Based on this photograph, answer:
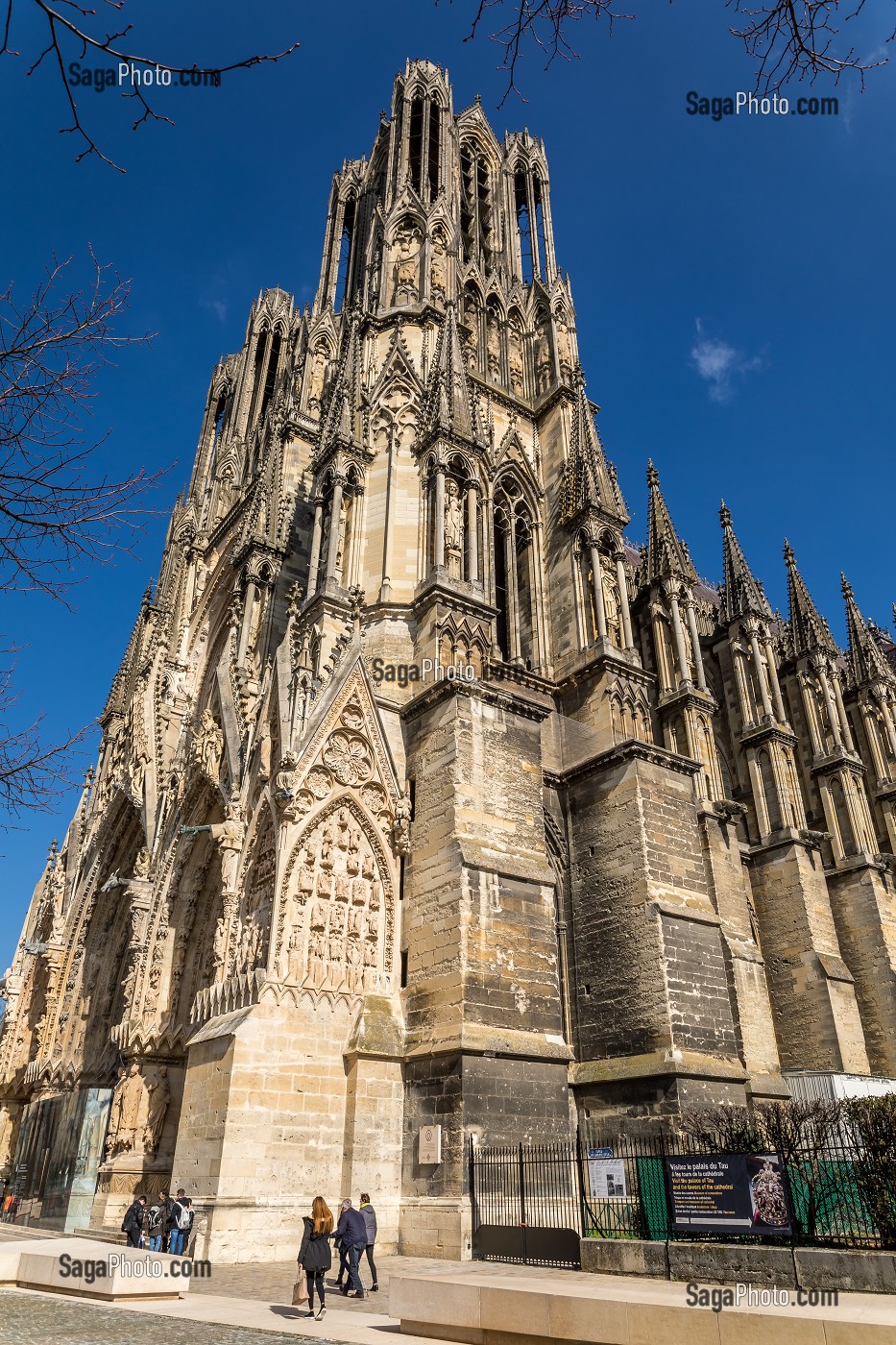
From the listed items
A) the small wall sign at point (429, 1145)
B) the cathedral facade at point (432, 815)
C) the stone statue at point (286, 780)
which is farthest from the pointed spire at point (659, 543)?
the small wall sign at point (429, 1145)

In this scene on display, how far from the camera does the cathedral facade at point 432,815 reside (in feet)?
42.0

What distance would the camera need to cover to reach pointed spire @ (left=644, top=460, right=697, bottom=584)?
25266mm

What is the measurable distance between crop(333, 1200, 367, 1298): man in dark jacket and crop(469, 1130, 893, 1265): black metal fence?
2102 mm

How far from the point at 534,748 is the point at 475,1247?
26.2 feet

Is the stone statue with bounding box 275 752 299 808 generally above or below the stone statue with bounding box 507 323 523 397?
below

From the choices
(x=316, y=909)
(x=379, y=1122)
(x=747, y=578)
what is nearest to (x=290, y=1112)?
(x=379, y=1122)

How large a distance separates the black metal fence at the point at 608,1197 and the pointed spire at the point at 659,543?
51.9ft

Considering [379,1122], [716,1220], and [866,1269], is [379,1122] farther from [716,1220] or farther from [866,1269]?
[866,1269]

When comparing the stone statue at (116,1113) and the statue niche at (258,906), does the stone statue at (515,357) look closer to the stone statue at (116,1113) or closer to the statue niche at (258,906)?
the statue niche at (258,906)

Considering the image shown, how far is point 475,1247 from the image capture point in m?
11.2

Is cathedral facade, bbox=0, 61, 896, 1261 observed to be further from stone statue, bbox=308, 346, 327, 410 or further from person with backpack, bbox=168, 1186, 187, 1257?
person with backpack, bbox=168, 1186, 187, 1257

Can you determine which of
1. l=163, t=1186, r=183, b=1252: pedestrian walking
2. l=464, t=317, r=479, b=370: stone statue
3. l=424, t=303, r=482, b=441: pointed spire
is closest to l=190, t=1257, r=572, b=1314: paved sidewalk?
l=163, t=1186, r=183, b=1252: pedestrian walking

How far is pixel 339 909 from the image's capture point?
45.7 feet

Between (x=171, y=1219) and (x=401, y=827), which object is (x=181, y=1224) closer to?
(x=171, y=1219)
